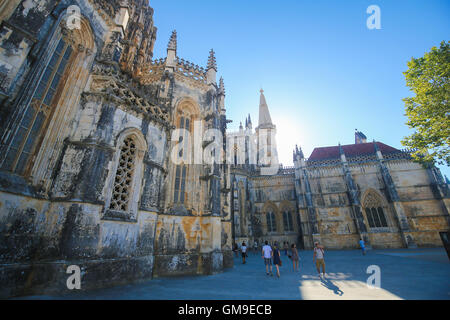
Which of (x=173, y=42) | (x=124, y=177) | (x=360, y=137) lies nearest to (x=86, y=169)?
(x=124, y=177)

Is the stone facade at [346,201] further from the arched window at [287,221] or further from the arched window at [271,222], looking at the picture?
the arched window at [287,221]

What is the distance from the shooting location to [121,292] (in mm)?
4797

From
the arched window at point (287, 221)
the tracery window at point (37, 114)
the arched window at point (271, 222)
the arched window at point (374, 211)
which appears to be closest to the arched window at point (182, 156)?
the tracery window at point (37, 114)

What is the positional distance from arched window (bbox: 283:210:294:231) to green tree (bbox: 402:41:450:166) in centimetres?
1651

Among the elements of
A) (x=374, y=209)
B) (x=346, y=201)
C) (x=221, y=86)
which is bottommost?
(x=374, y=209)

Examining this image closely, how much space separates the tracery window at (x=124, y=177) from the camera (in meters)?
6.35

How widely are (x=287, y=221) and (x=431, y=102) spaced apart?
18793mm

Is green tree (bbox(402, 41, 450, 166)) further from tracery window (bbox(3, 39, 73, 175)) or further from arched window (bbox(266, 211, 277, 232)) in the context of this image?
arched window (bbox(266, 211, 277, 232))

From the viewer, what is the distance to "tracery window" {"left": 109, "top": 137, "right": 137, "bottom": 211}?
6.35m

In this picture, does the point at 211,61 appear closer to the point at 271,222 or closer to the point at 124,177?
the point at 124,177

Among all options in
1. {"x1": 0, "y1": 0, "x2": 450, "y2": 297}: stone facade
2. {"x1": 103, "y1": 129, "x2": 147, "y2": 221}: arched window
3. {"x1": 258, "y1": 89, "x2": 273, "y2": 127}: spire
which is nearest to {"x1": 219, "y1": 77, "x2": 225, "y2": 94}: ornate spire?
{"x1": 0, "y1": 0, "x2": 450, "y2": 297}: stone facade

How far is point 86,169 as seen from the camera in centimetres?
549

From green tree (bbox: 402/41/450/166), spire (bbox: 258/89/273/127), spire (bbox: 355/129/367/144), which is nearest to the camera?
green tree (bbox: 402/41/450/166)
